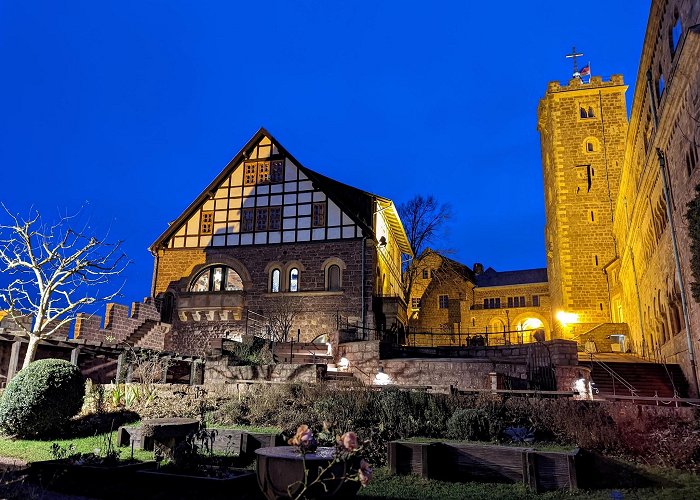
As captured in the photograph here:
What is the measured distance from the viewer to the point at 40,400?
13469 millimetres

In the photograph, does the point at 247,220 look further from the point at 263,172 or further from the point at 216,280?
the point at 216,280

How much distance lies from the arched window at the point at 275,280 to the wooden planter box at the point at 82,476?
22.0 m

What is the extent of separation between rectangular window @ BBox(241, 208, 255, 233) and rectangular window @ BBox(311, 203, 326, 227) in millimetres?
3491

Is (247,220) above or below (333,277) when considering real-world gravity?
above

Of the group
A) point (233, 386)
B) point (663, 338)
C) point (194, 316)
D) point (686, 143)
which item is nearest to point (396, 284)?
point (194, 316)

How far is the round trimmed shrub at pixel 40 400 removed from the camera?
13312 millimetres

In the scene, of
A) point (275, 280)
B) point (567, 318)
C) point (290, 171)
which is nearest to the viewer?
point (275, 280)

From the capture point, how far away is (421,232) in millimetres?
39531

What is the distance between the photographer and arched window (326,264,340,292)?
30.0 metres

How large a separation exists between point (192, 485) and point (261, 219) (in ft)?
81.8

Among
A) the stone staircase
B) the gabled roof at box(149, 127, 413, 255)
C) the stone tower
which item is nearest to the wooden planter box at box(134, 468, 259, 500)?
the stone staircase

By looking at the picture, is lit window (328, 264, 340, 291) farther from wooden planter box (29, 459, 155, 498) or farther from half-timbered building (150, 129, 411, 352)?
wooden planter box (29, 459, 155, 498)

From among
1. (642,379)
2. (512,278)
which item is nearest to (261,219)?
(642,379)

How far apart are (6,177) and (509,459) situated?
7723 inches
